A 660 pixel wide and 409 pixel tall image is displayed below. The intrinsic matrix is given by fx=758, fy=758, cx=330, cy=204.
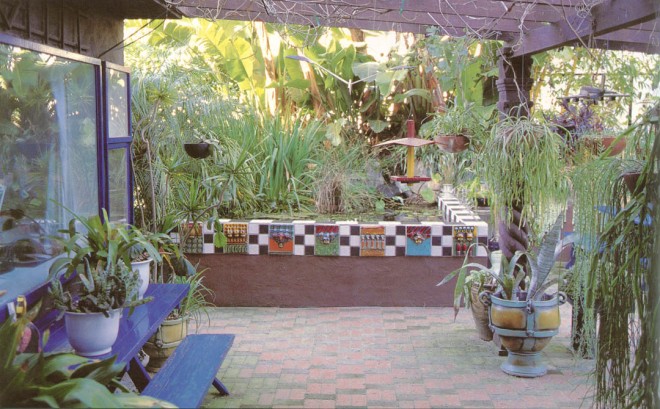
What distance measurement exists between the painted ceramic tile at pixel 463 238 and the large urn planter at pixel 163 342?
2.84 meters

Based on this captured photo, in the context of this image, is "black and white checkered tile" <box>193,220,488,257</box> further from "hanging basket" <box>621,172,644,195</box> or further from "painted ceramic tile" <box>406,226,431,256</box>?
"hanging basket" <box>621,172,644,195</box>

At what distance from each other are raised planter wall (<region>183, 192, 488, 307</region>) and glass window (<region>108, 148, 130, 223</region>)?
57.1 inches

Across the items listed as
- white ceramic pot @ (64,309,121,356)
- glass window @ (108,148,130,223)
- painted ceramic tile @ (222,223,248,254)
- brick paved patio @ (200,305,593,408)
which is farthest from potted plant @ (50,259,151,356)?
painted ceramic tile @ (222,223,248,254)

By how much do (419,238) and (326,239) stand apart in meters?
0.89

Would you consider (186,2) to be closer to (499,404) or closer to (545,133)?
(545,133)

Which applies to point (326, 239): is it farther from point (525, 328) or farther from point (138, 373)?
point (138, 373)

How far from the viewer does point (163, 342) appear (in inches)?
216

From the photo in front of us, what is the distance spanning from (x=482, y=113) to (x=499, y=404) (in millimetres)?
5018

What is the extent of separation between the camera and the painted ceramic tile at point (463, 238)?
7.20 meters

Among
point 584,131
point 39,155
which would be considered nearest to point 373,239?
point 584,131

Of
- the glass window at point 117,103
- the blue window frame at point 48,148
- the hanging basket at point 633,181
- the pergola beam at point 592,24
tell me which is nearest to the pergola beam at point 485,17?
the pergola beam at point 592,24

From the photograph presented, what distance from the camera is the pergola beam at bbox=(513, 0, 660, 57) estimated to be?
4.10 meters

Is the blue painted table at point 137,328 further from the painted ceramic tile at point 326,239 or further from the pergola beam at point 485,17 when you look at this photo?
the painted ceramic tile at point 326,239

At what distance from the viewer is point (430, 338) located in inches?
251
